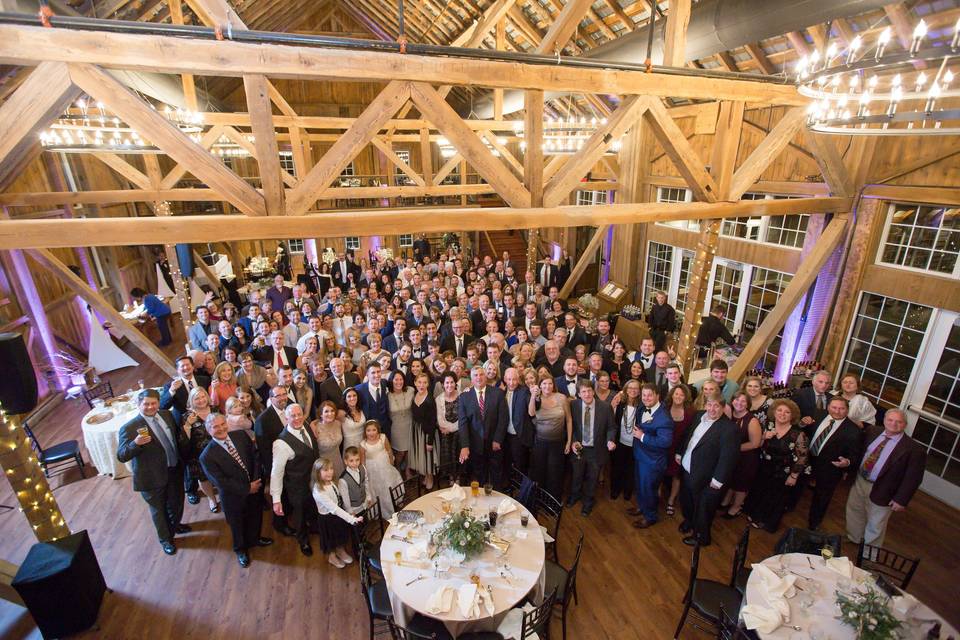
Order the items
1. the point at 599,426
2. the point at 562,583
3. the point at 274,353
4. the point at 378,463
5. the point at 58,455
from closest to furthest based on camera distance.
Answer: the point at 562,583 → the point at 378,463 → the point at 599,426 → the point at 58,455 → the point at 274,353

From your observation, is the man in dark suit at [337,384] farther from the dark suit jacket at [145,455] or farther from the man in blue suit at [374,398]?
the dark suit jacket at [145,455]

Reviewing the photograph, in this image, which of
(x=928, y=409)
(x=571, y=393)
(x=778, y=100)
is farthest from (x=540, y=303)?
(x=928, y=409)

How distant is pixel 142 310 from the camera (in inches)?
373

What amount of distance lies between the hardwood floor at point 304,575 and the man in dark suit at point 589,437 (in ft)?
1.48

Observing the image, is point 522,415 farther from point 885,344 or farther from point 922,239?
point 922,239

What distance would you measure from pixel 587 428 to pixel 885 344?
4319mm

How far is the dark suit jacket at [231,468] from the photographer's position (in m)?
3.93

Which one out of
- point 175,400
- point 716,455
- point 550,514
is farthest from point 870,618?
point 175,400

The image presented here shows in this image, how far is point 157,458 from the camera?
4.13 metres

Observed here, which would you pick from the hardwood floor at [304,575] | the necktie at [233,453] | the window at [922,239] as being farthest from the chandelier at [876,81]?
the necktie at [233,453]

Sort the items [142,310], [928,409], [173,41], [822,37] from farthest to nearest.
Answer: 1. [142,310]
2. [928,409]
3. [822,37]
4. [173,41]

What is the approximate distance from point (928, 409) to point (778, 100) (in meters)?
4.21

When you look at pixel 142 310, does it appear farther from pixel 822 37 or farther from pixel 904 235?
pixel 904 235

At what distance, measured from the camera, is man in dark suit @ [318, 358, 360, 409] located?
4.94 meters
